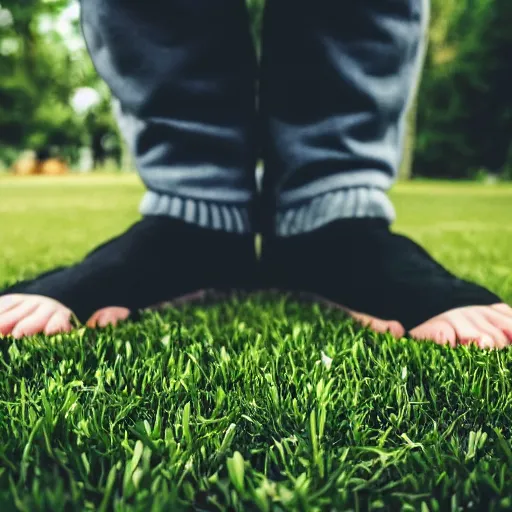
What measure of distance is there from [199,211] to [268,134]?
0.28 m

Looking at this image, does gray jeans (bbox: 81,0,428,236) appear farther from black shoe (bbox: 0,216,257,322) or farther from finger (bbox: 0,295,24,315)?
finger (bbox: 0,295,24,315)

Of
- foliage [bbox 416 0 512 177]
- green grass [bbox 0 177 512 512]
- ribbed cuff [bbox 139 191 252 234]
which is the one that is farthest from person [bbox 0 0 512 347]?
foliage [bbox 416 0 512 177]

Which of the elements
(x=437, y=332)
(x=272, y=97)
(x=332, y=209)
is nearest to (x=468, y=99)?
(x=272, y=97)

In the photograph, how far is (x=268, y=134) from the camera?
1.55m

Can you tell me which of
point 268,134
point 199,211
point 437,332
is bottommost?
point 437,332

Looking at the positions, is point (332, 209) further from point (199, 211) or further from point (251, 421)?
point (251, 421)

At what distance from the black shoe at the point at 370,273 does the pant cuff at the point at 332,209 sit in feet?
0.06

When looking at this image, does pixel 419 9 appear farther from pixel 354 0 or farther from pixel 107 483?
pixel 107 483

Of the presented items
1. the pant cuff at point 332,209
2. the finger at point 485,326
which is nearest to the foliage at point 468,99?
the pant cuff at point 332,209

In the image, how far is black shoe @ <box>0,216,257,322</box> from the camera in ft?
4.10

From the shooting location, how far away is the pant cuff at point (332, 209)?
144 centimetres

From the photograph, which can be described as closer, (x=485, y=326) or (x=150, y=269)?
A: (x=485, y=326)

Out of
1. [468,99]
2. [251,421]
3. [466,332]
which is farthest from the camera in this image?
[468,99]

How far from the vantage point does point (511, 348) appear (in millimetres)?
983
